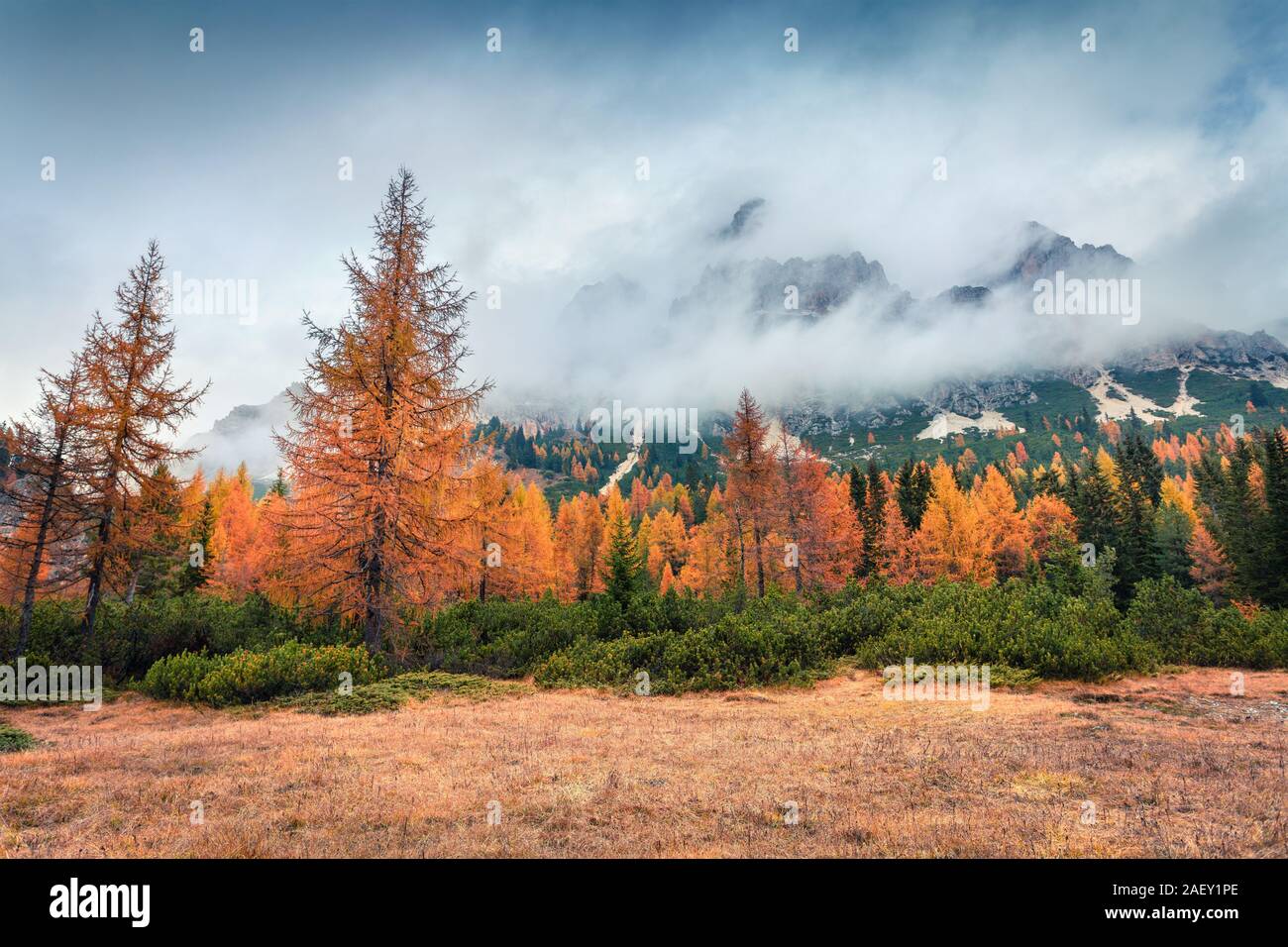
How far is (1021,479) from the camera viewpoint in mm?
117062

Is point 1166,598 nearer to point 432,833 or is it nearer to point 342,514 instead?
point 432,833


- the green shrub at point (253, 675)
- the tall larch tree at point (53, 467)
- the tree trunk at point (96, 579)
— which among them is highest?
the tall larch tree at point (53, 467)

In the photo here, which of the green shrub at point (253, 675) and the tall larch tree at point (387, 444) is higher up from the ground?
the tall larch tree at point (387, 444)

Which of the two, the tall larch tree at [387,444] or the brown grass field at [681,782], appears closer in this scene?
the brown grass field at [681,782]

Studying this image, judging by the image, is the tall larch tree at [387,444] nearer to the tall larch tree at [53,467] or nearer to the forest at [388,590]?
the forest at [388,590]

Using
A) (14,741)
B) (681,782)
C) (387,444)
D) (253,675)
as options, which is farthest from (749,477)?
(14,741)

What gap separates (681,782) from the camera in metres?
7.41

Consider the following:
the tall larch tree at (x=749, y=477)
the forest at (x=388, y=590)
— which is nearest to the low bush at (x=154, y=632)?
the forest at (x=388, y=590)

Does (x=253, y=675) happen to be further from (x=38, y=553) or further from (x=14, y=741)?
(x=38, y=553)

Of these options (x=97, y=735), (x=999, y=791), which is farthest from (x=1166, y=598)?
(x=97, y=735)

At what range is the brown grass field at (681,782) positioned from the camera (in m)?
5.29
